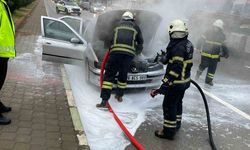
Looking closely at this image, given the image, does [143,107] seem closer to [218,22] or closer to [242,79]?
[218,22]

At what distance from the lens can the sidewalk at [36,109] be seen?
177 inches

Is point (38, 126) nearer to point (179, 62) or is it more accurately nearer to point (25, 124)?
point (25, 124)

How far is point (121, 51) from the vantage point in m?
6.44

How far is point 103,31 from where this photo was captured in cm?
798

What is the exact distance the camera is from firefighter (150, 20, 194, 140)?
5.19m

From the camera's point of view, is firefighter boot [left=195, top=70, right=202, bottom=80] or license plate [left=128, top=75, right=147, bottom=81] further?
firefighter boot [left=195, top=70, right=202, bottom=80]

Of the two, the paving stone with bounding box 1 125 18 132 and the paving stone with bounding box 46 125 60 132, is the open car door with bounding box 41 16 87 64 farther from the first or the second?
the paving stone with bounding box 1 125 18 132

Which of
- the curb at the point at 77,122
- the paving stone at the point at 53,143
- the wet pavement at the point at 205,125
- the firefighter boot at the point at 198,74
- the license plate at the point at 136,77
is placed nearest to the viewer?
the paving stone at the point at 53,143

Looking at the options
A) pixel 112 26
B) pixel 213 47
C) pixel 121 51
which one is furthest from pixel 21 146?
pixel 213 47

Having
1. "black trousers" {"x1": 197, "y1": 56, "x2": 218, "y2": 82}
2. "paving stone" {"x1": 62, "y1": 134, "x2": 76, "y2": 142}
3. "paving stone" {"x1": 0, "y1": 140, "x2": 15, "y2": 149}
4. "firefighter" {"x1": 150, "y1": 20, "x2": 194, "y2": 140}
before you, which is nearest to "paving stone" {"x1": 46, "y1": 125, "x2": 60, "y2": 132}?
"paving stone" {"x1": 62, "y1": 134, "x2": 76, "y2": 142}

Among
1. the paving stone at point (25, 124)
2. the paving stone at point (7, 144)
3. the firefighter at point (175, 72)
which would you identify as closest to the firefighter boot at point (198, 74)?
the firefighter at point (175, 72)

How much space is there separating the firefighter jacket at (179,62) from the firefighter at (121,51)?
4.21ft

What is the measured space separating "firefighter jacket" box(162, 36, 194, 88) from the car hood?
223cm

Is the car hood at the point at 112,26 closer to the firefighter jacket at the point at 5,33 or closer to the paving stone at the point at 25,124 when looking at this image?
the paving stone at the point at 25,124
